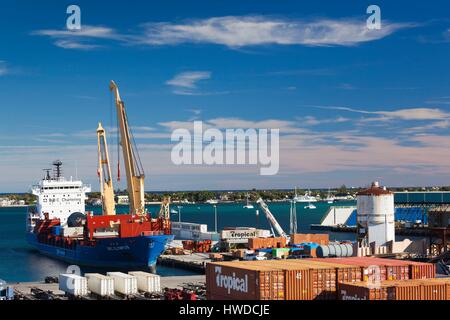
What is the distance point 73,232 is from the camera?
231ft

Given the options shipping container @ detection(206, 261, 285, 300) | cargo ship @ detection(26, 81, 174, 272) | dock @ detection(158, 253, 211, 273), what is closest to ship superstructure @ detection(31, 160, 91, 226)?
cargo ship @ detection(26, 81, 174, 272)

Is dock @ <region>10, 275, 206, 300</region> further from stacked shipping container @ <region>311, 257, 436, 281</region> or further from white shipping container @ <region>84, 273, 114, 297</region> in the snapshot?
stacked shipping container @ <region>311, 257, 436, 281</region>

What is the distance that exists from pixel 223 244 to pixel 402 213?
4670 cm

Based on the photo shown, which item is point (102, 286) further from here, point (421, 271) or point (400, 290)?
point (400, 290)

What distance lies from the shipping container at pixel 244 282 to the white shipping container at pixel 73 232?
41.5 metres

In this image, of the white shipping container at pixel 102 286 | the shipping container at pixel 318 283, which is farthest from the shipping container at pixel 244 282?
the white shipping container at pixel 102 286

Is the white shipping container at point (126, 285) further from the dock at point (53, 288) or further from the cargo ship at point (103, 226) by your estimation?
the cargo ship at point (103, 226)

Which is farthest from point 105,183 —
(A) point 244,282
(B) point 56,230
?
(A) point 244,282

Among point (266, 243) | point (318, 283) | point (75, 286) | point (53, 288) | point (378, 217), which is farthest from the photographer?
point (266, 243)

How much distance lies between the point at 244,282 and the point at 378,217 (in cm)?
3363
